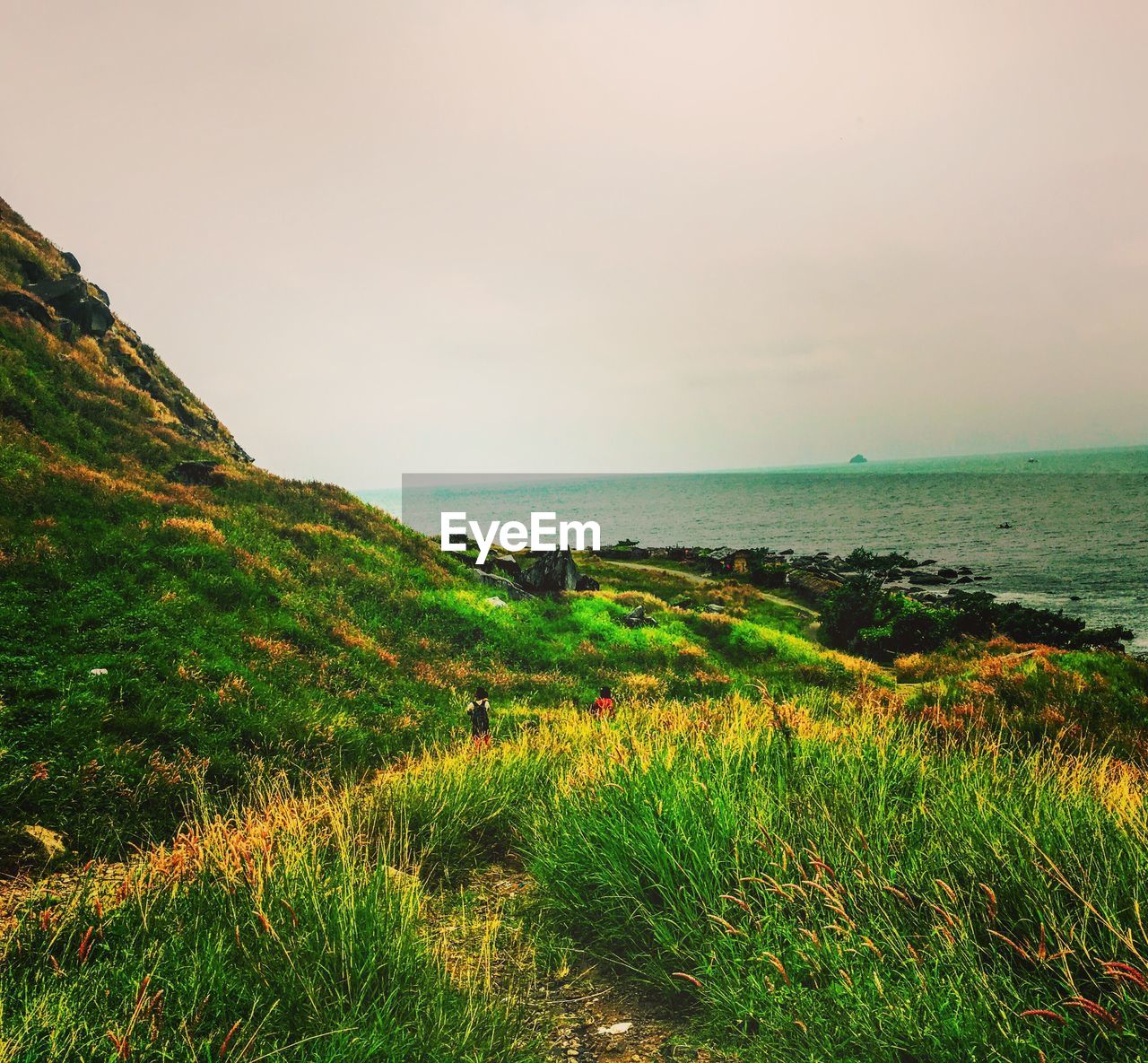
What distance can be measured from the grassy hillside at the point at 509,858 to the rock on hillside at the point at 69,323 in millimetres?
10518

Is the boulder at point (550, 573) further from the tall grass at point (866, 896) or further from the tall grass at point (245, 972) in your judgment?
the tall grass at point (245, 972)

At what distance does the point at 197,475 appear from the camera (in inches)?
787

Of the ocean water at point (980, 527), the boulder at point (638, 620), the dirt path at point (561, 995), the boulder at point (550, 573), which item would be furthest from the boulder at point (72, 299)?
the ocean water at point (980, 527)

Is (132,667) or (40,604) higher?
(40,604)

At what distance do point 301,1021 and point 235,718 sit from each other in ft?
24.8

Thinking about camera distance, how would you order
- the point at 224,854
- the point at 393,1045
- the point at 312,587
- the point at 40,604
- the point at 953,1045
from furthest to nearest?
the point at 312,587 → the point at 40,604 → the point at 224,854 → the point at 393,1045 → the point at 953,1045

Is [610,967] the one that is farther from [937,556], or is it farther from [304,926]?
[937,556]

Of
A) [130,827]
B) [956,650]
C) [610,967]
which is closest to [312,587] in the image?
[130,827]

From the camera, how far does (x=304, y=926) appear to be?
356cm

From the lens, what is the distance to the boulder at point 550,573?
1091 inches

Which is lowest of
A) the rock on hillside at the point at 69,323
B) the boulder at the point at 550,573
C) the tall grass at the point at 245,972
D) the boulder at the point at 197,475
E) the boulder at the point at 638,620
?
the boulder at the point at 638,620

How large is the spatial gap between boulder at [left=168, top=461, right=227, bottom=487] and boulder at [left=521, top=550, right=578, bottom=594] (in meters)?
13.2

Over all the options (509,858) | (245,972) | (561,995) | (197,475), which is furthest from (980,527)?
(245,972)

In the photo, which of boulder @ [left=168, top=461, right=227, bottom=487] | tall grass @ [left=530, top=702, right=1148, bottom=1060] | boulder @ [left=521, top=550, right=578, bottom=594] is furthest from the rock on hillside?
tall grass @ [left=530, top=702, right=1148, bottom=1060]
